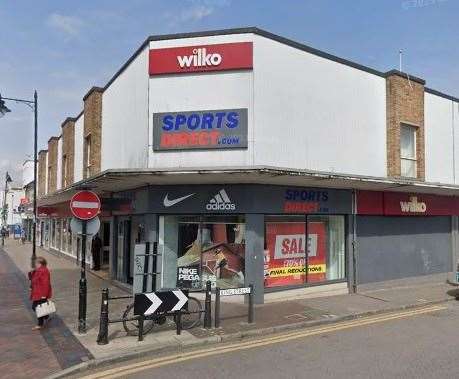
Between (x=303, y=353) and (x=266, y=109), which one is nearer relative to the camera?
(x=303, y=353)

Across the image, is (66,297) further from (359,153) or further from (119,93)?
(359,153)

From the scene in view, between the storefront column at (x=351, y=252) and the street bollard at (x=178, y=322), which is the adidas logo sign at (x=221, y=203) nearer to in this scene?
the street bollard at (x=178, y=322)

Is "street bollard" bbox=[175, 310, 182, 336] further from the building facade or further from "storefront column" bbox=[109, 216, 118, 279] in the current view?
"storefront column" bbox=[109, 216, 118, 279]

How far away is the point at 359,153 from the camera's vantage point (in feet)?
48.4

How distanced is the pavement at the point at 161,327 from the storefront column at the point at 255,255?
0.51 meters

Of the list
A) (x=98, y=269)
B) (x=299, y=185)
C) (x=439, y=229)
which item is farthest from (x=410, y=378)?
(x=98, y=269)

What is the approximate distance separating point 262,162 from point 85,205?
4.77 metres

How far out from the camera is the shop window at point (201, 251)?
1320cm

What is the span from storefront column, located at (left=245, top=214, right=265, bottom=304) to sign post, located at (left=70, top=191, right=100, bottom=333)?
4.49 m

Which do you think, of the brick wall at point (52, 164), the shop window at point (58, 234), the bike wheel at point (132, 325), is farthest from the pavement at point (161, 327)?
the shop window at point (58, 234)

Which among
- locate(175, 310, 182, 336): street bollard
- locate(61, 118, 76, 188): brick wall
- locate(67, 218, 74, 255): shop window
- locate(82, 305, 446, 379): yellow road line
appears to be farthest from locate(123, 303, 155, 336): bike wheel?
locate(67, 218, 74, 255): shop window

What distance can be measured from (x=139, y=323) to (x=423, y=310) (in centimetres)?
774

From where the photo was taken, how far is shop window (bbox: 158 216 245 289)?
13.2 meters

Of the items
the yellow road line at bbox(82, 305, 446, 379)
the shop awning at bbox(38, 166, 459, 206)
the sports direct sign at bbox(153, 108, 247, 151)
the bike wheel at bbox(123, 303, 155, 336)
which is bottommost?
the yellow road line at bbox(82, 305, 446, 379)
